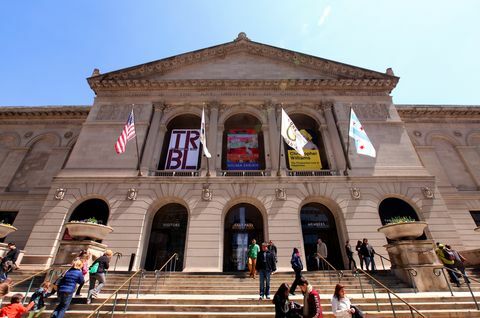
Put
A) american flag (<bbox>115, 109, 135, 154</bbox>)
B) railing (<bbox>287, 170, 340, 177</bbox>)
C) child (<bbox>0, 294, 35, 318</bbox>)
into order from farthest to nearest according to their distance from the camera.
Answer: railing (<bbox>287, 170, 340, 177</bbox>), american flag (<bbox>115, 109, 135, 154</bbox>), child (<bbox>0, 294, 35, 318</bbox>)

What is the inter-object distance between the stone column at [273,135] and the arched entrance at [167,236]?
689 centimetres

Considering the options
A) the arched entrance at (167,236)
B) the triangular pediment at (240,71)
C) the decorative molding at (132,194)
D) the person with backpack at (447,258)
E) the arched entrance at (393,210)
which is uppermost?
the triangular pediment at (240,71)

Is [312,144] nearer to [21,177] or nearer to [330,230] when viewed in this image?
[330,230]

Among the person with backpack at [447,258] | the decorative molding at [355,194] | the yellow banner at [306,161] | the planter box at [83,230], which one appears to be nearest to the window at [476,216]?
the decorative molding at [355,194]

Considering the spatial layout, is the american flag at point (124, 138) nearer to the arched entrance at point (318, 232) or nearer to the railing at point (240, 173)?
the railing at point (240, 173)

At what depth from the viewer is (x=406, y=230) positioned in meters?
10.6

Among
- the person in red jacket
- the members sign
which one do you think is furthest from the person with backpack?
the members sign

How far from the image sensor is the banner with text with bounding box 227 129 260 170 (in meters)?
19.0

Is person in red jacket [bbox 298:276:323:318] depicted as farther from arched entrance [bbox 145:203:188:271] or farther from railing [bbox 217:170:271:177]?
railing [bbox 217:170:271:177]

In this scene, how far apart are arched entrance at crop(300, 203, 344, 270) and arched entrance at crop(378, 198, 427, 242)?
3079 millimetres

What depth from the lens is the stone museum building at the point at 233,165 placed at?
52.7 ft

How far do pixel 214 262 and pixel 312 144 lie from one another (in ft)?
36.1

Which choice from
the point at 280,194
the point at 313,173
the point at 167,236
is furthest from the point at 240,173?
the point at 167,236

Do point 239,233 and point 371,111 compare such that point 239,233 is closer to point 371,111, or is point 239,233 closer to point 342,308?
point 342,308
